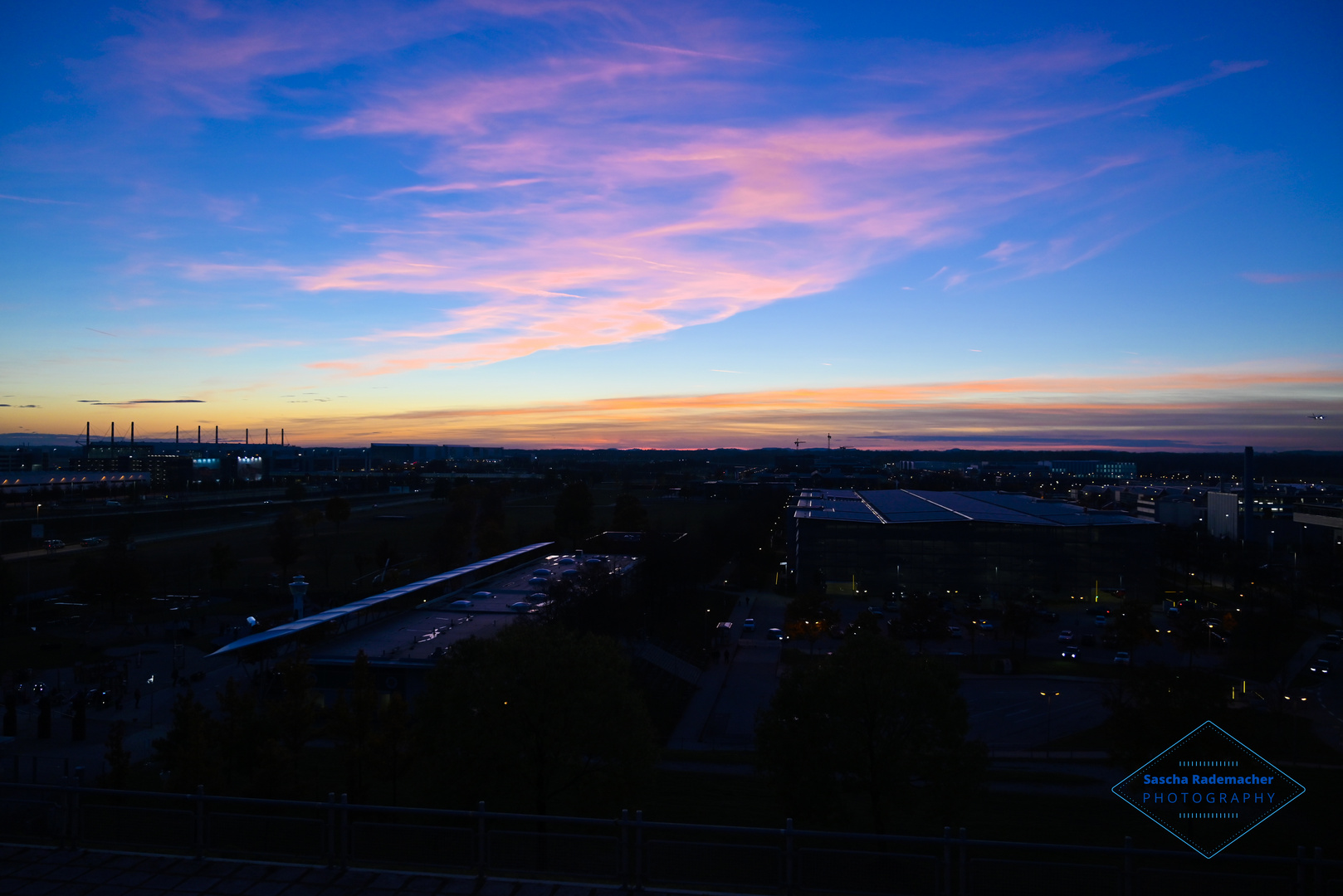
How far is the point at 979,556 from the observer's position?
1219 inches

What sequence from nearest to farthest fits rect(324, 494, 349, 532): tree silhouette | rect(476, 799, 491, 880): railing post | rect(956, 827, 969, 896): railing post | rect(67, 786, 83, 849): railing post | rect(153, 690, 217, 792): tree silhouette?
rect(956, 827, 969, 896): railing post → rect(476, 799, 491, 880): railing post → rect(67, 786, 83, 849): railing post → rect(153, 690, 217, 792): tree silhouette → rect(324, 494, 349, 532): tree silhouette

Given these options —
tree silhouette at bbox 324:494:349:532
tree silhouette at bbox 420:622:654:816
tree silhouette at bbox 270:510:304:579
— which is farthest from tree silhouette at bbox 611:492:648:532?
tree silhouette at bbox 420:622:654:816

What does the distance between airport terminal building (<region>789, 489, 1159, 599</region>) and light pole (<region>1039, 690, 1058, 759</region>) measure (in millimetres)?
12090

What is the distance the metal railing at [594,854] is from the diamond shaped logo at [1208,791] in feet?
16.2

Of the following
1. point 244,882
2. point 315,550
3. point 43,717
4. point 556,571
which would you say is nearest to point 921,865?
point 244,882

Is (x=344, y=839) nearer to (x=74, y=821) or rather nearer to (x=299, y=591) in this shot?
(x=74, y=821)

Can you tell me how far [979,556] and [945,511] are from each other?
6.50 metres

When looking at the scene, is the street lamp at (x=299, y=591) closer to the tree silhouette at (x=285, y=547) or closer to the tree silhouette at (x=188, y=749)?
the tree silhouette at (x=188, y=749)

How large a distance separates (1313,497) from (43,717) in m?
73.6

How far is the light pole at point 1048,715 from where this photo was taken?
1464 centimetres

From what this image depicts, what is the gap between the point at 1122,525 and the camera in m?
30.3

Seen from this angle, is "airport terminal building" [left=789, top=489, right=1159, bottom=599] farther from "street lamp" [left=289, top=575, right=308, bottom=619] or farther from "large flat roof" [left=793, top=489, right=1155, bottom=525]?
"street lamp" [left=289, top=575, right=308, bottom=619]

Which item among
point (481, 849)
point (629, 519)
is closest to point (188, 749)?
point (481, 849)

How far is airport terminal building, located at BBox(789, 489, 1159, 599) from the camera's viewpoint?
1188 inches
